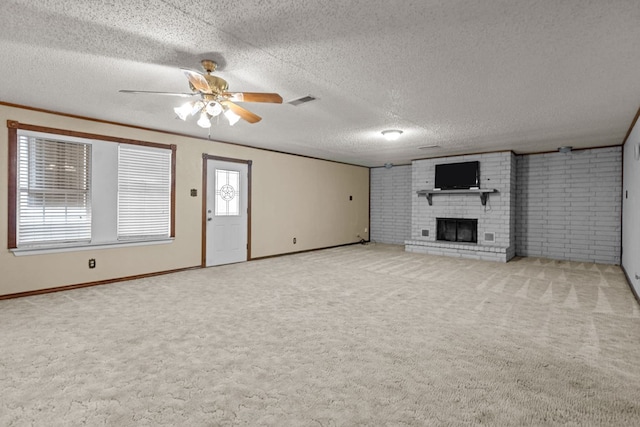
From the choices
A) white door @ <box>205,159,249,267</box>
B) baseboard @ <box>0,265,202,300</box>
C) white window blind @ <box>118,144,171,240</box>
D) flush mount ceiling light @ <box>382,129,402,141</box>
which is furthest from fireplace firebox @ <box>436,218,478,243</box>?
white window blind @ <box>118,144,171,240</box>

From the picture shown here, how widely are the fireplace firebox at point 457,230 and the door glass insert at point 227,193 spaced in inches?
186

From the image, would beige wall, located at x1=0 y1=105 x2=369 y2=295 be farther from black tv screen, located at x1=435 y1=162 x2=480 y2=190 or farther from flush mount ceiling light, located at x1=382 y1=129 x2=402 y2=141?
flush mount ceiling light, located at x1=382 y1=129 x2=402 y2=141

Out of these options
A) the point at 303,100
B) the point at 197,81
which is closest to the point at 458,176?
the point at 303,100

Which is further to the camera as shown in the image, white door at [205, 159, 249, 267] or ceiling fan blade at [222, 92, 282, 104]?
white door at [205, 159, 249, 267]

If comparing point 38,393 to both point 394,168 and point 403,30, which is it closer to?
point 403,30

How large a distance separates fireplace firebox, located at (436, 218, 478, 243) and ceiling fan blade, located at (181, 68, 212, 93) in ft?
21.2

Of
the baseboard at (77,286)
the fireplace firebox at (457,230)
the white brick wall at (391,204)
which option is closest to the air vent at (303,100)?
the baseboard at (77,286)

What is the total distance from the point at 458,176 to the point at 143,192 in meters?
6.26

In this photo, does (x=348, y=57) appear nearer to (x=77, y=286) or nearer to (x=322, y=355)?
(x=322, y=355)

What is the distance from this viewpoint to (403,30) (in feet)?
7.04

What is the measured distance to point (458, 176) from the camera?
289 inches

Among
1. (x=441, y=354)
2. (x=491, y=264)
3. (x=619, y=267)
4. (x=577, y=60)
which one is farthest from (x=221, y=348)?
(x=619, y=267)

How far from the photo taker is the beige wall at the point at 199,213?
404cm

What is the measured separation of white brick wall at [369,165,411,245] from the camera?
29.8ft
